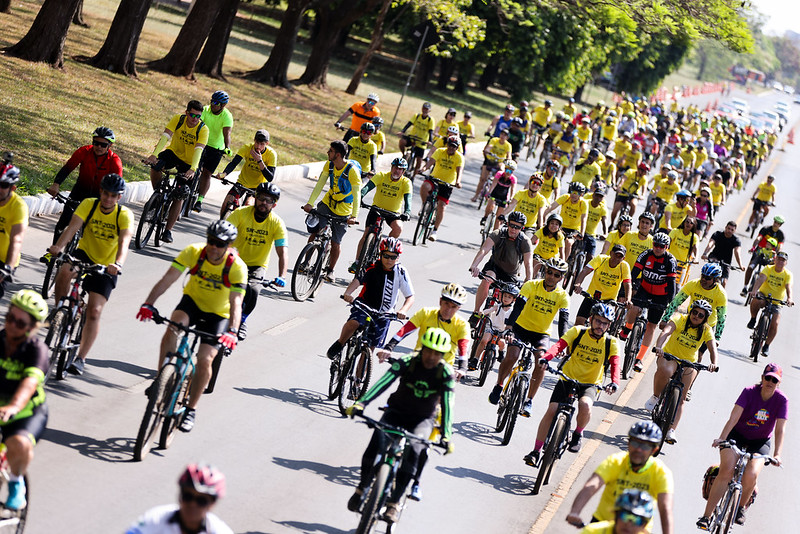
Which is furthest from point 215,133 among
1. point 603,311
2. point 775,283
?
point 775,283

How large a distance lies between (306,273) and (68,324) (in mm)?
6289

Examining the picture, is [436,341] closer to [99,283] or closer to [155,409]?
[155,409]

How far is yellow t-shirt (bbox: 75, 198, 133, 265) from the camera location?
1109cm

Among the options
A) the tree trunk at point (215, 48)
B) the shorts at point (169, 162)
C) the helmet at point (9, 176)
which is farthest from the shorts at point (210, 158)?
the tree trunk at point (215, 48)

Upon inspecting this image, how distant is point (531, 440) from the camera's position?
13742mm

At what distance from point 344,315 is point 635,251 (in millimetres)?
5573

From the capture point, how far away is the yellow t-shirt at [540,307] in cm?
1377

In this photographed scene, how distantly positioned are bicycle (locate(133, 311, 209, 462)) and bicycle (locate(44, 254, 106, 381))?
1.16m

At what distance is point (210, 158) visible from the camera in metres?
18.3

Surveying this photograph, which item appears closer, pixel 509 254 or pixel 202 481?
pixel 202 481

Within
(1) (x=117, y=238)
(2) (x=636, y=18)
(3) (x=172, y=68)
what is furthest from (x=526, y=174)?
(1) (x=117, y=238)

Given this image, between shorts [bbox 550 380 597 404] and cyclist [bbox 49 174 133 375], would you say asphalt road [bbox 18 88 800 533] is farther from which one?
shorts [bbox 550 380 597 404]

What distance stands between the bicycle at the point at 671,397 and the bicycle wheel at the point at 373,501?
21.1 feet

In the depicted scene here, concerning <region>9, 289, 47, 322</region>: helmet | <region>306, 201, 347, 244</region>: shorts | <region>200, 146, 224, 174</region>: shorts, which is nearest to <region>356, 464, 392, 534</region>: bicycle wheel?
<region>9, 289, 47, 322</region>: helmet
